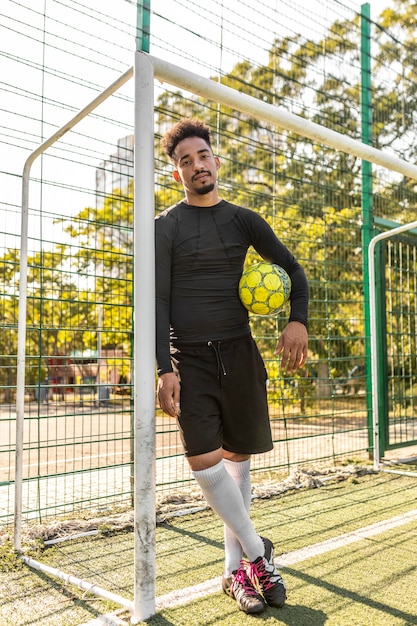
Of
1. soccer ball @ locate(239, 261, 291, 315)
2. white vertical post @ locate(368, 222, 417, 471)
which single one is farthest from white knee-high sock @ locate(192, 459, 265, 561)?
white vertical post @ locate(368, 222, 417, 471)

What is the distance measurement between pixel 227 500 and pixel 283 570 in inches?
25.3

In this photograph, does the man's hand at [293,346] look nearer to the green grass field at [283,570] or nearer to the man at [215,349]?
the man at [215,349]

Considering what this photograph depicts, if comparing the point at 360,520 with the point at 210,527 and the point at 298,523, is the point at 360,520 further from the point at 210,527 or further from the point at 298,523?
the point at 210,527

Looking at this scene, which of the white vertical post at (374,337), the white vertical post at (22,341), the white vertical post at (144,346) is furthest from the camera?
the white vertical post at (374,337)

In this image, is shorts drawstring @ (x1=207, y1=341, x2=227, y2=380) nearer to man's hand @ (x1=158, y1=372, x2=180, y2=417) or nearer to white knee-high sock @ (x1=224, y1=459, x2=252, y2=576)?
man's hand @ (x1=158, y1=372, x2=180, y2=417)

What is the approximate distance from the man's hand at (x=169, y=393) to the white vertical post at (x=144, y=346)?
55 millimetres

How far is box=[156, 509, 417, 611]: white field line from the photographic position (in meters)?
2.23

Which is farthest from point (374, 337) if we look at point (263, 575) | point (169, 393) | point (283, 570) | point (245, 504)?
point (169, 393)

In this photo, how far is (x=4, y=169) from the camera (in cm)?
316

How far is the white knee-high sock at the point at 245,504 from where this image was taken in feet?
7.52

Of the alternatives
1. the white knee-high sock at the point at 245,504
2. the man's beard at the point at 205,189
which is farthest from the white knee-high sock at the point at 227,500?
the man's beard at the point at 205,189

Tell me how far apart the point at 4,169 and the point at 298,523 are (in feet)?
8.42

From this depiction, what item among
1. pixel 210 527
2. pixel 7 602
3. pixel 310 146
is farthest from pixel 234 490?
pixel 310 146

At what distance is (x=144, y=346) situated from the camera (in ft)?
6.56
